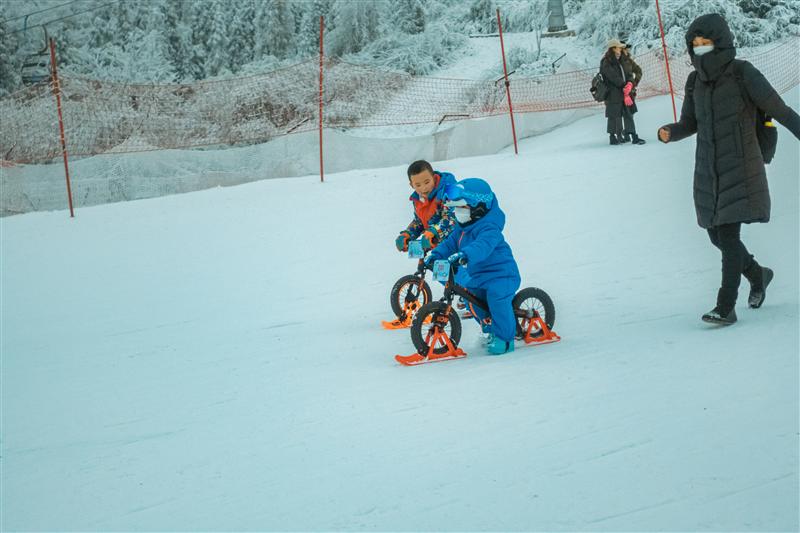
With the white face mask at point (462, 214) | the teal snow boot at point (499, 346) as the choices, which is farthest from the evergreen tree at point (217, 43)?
the teal snow boot at point (499, 346)

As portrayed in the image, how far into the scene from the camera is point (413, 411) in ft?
12.6

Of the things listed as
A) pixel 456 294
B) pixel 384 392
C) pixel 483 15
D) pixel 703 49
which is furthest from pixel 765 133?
pixel 483 15

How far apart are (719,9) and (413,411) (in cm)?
1933

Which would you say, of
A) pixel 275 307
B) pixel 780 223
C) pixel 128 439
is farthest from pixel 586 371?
pixel 780 223

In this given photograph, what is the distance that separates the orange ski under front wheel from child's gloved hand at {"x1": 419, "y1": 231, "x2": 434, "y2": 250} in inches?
24.2

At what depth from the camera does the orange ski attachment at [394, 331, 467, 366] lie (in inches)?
193

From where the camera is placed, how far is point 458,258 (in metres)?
4.92

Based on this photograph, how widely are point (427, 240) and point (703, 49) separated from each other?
1972 millimetres

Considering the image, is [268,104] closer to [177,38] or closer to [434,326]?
[177,38]

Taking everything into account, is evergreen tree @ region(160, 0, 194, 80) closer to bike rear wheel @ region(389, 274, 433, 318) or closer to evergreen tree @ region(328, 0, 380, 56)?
evergreen tree @ region(328, 0, 380, 56)

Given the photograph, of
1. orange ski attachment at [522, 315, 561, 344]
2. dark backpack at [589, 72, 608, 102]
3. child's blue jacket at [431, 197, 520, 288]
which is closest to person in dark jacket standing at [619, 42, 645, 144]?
dark backpack at [589, 72, 608, 102]

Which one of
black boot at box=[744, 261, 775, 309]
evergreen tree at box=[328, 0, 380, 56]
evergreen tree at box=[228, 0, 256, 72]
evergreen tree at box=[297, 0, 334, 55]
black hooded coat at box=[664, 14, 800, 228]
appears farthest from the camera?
evergreen tree at box=[328, 0, 380, 56]

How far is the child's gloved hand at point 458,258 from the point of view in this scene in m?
4.91

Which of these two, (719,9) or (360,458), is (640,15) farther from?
(360,458)
